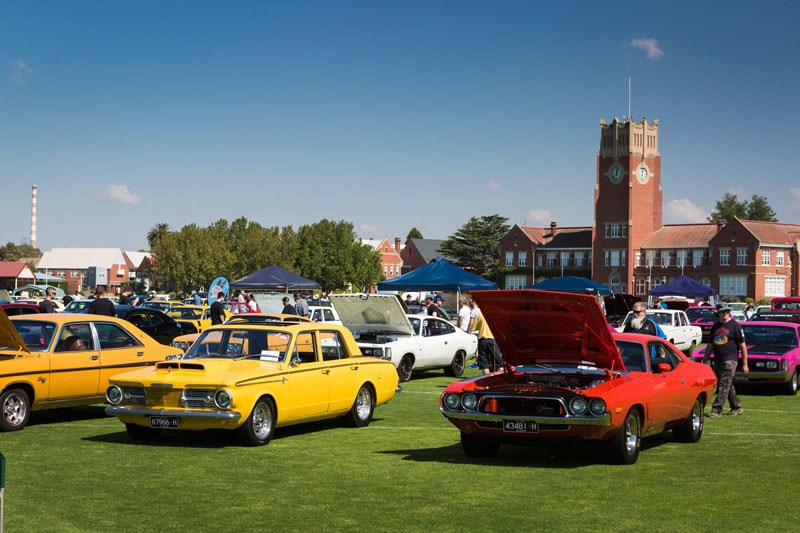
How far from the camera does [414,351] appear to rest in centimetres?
2252

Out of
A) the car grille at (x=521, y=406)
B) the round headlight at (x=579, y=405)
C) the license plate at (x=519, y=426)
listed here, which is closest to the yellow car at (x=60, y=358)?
the car grille at (x=521, y=406)

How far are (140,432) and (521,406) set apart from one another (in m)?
4.86

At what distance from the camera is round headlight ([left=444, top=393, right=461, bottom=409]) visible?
11305 millimetres

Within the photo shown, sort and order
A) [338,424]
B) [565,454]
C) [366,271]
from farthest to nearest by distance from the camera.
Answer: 1. [366,271]
2. [338,424]
3. [565,454]

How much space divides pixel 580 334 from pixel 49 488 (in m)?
5.68

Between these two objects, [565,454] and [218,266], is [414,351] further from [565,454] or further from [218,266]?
[218,266]

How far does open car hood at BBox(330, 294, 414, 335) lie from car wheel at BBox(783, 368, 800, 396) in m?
7.87

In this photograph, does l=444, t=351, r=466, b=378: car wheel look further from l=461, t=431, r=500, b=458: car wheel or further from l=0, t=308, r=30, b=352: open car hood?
l=461, t=431, r=500, b=458: car wheel

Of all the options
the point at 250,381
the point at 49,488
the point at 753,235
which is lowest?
the point at 49,488

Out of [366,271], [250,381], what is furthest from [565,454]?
[366,271]

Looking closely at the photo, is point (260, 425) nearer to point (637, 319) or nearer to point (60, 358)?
point (60, 358)

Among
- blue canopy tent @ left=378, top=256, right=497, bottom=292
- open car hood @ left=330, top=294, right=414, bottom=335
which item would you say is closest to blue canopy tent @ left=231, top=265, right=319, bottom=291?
blue canopy tent @ left=378, top=256, right=497, bottom=292

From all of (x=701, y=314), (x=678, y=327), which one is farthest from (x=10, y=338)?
(x=701, y=314)

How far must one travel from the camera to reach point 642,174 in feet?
401
